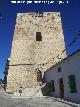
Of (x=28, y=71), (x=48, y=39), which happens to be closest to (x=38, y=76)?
(x=28, y=71)

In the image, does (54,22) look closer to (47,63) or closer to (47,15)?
(47,15)

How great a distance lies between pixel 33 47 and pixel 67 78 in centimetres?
1034

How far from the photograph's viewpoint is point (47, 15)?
27172 mm

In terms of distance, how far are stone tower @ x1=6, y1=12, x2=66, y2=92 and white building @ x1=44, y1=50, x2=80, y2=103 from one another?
381 cm

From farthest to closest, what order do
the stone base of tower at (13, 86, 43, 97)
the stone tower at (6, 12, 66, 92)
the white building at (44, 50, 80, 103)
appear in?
the stone tower at (6, 12, 66, 92)
the stone base of tower at (13, 86, 43, 97)
the white building at (44, 50, 80, 103)

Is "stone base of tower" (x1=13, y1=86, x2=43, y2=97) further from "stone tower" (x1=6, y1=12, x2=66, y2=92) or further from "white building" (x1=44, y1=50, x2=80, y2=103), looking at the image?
"stone tower" (x1=6, y1=12, x2=66, y2=92)

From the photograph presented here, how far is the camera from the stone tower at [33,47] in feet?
77.9

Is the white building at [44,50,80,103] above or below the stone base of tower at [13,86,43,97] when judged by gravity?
above

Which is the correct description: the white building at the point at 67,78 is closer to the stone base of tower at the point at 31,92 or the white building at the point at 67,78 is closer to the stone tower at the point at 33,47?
the stone base of tower at the point at 31,92

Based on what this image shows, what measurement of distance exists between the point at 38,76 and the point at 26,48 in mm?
3905

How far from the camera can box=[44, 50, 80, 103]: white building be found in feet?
45.0

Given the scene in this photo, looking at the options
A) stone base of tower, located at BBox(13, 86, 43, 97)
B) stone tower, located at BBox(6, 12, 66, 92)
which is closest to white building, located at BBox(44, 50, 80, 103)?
stone base of tower, located at BBox(13, 86, 43, 97)

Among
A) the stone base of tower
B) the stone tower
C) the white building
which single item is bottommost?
the stone base of tower

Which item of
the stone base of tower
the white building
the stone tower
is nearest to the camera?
the white building
